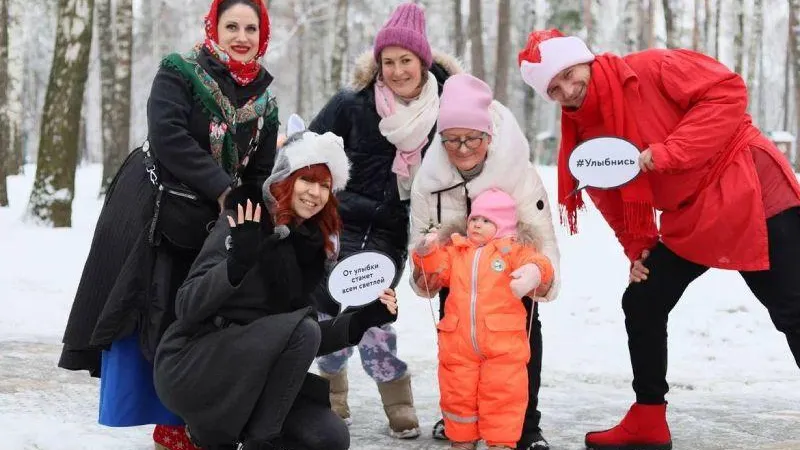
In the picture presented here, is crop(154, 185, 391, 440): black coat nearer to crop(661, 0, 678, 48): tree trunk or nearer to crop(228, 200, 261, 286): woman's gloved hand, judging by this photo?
crop(228, 200, 261, 286): woman's gloved hand

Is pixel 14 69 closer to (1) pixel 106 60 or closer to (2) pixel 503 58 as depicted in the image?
(1) pixel 106 60

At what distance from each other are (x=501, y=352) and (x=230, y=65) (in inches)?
62.1

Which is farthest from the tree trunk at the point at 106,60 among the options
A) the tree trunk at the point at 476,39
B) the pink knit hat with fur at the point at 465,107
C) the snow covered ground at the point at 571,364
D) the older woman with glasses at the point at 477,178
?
the pink knit hat with fur at the point at 465,107

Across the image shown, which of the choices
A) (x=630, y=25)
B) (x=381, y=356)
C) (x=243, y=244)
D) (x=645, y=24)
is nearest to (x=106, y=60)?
(x=630, y=25)

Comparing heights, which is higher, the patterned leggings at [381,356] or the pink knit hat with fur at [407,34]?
the pink knit hat with fur at [407,34]

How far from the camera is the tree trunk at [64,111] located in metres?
11.1

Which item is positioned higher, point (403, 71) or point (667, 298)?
point (403, 71)

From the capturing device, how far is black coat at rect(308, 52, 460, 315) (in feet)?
14.1

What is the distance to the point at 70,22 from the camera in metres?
11.2

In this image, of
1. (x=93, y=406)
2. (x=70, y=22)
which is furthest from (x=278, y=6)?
(x=93, y=406)

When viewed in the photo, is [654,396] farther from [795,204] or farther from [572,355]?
[572,355]

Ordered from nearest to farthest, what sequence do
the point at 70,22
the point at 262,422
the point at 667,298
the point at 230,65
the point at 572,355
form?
the point at 262,422 < the point at 230,65 < the point at 667,298 < the point at 572,355 < the point at 70,22

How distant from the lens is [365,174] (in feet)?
14.1

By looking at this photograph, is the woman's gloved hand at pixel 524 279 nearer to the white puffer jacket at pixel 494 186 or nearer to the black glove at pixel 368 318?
the white puffer jacket at pixel 494 186
